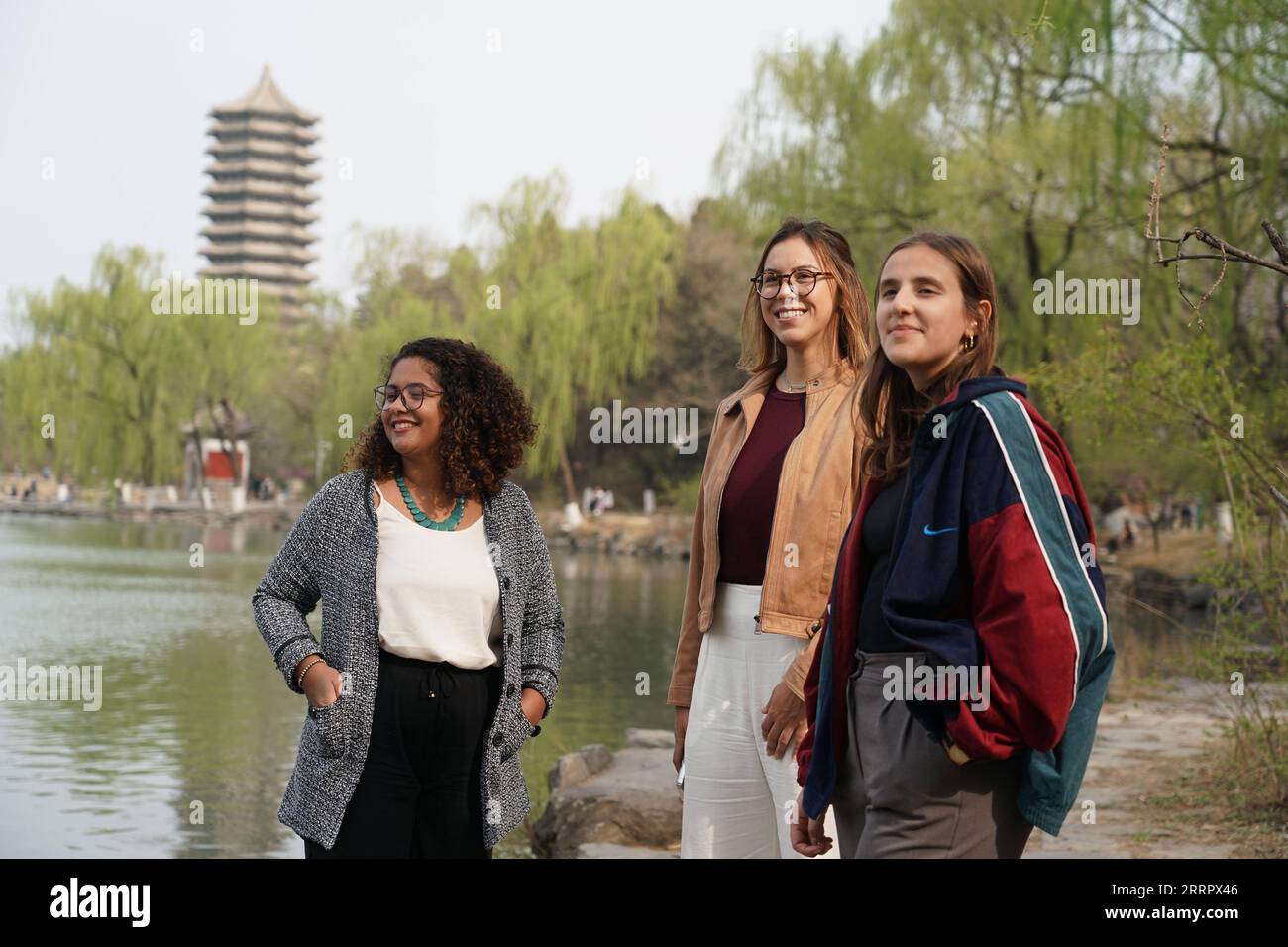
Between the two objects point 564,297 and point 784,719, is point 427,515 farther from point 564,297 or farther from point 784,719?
point 564,297

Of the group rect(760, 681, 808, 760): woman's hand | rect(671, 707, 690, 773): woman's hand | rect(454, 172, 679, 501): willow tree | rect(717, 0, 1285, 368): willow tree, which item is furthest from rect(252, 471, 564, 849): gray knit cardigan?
rect(454, 172, 679, 501): willow tree

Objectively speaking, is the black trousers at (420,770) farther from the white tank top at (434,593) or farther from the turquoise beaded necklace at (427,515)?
the turquoise beaded necklace at (427,515)

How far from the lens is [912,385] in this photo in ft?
7.18

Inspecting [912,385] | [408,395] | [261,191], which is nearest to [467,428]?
[408,395]

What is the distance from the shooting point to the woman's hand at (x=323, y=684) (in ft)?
8.36

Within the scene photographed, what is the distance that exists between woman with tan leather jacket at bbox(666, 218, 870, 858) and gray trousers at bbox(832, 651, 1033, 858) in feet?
1.55

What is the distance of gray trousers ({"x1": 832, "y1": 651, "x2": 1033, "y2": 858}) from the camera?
1897 millimetres

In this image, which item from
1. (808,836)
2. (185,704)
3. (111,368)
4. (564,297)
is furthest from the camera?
(111,368)

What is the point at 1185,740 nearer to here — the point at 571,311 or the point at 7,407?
the point at 571,311

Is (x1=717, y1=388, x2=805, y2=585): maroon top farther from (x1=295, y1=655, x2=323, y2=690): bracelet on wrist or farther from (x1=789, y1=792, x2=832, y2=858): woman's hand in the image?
(x1=295, y1=655, x2=323, y2=690): bracelet on wrist

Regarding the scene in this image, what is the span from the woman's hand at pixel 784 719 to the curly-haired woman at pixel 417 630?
0.50 meters

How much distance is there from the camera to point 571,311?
26703 mm

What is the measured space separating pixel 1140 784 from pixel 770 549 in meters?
4.40
